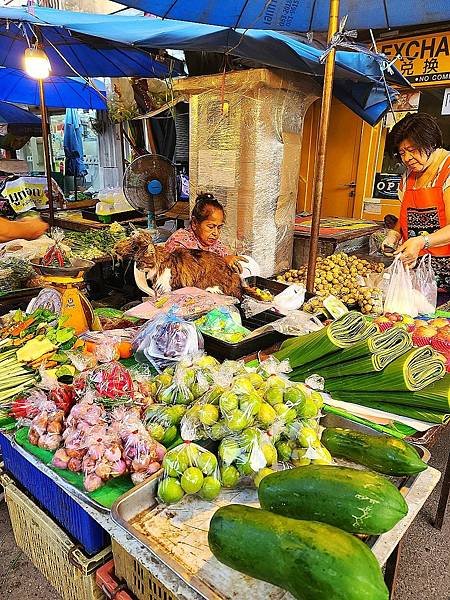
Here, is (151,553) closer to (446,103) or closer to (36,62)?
(36,62)

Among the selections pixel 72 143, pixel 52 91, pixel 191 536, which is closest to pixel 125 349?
pixel 191 536

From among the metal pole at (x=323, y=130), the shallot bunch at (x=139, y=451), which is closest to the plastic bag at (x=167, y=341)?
the shallot bunch at (x=139, y=451)

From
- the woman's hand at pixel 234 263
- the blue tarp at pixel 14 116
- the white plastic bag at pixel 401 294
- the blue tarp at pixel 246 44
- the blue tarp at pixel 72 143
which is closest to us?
the white plastic bag at pixel 401 294

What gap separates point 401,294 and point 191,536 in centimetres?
207

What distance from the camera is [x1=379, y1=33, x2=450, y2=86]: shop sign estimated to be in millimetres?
5934

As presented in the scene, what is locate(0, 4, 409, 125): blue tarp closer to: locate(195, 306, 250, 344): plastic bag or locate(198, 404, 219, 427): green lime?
locate(195, 306, 250, 344): plastic bag

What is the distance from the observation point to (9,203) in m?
6.91

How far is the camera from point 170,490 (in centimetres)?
123

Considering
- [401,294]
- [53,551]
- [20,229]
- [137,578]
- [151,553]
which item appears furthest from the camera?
[20,229]

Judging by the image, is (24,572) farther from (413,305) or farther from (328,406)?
(413,305)

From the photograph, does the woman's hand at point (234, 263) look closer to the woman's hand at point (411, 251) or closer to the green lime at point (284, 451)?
the woman's hand at point (411, 251)

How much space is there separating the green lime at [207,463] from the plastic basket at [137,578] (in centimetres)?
30

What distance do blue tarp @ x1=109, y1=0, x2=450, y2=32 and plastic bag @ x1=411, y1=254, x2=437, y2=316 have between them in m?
1.60

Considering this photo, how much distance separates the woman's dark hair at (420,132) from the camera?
2891mm
